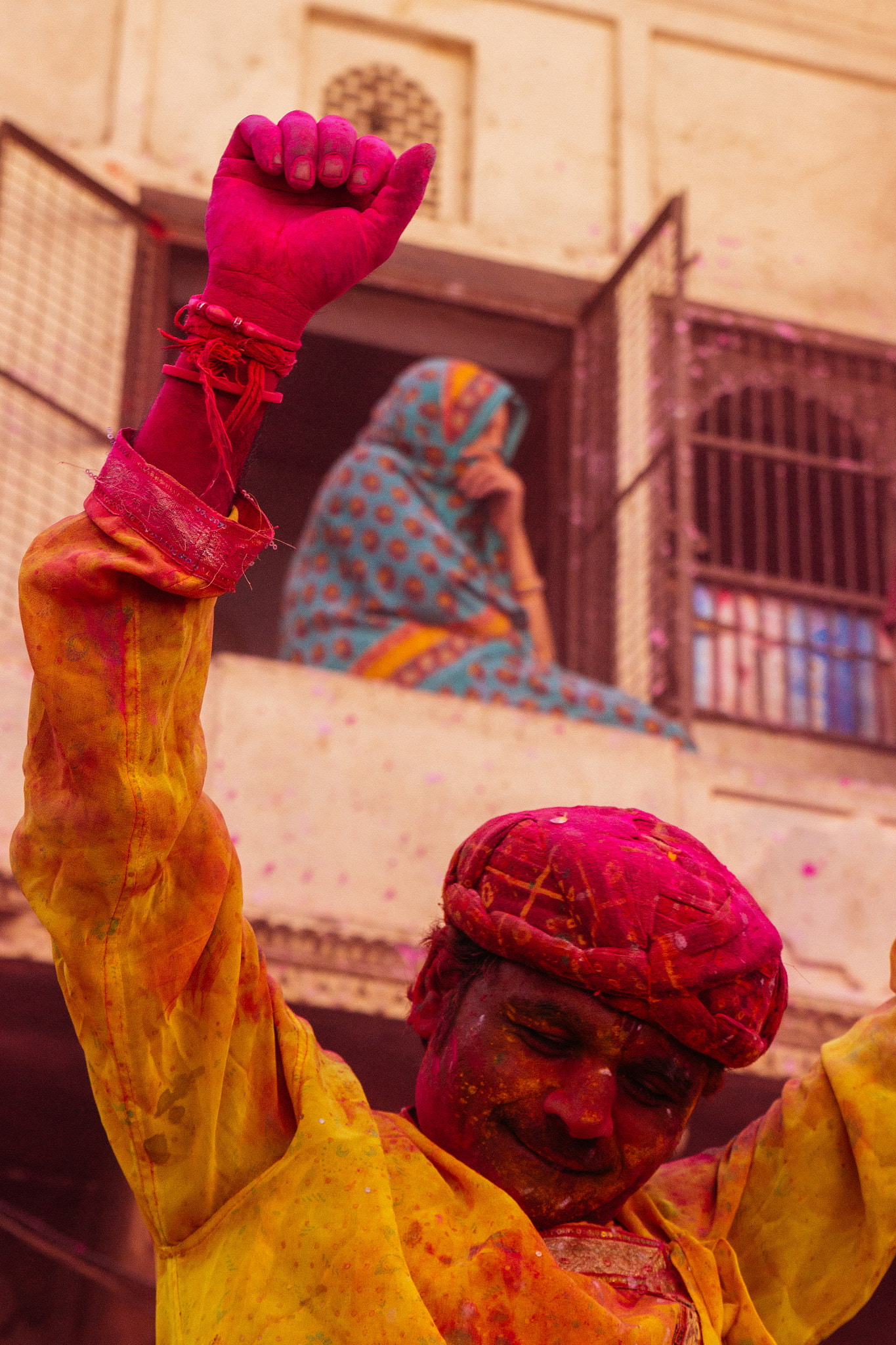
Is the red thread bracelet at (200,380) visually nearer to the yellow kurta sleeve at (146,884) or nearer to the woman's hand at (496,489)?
the yellow kurta sleeve at (146,884)

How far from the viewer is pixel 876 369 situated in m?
6.71

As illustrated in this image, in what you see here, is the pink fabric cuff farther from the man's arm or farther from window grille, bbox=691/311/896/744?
window grille, bbox=691/311/896/744

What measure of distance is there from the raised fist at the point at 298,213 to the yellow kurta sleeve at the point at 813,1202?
1054mm

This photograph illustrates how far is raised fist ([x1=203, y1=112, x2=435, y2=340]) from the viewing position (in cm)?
134

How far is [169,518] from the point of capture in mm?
1268

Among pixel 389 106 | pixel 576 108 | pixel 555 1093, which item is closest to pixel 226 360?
pixel 555 1093

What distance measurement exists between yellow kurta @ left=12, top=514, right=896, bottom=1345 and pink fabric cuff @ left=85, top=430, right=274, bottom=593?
0.6 inches

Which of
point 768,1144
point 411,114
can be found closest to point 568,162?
point 411,114

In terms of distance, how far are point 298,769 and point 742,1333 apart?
114 inches

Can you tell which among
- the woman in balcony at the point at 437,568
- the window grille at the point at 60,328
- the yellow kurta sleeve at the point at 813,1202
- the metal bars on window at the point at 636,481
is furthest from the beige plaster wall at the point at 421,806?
the yellow kurta sleeve at the point at 813,1202

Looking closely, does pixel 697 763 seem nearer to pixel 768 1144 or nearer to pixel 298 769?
pixel 298 769

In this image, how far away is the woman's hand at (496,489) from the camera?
5.38 m

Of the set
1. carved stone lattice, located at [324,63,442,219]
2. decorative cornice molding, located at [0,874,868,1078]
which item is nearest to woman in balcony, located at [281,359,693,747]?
decorative cornice molding, located at [0,874,868,1078]

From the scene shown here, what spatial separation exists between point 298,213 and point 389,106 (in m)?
5.57
